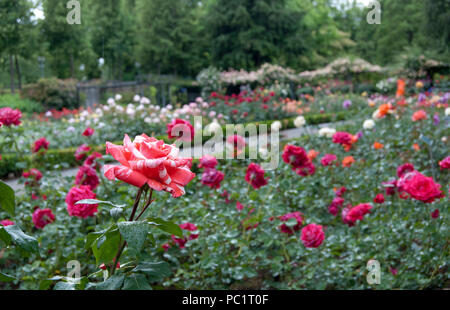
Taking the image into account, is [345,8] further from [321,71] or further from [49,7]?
[49,7]

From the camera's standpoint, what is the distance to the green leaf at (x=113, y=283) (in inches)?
21.3

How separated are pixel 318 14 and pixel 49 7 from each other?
14122 millimetres

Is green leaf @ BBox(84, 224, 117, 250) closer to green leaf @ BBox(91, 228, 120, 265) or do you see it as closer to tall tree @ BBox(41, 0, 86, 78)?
green leaf @ BBox(91, 228, 120, 265)

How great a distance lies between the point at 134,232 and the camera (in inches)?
18.5

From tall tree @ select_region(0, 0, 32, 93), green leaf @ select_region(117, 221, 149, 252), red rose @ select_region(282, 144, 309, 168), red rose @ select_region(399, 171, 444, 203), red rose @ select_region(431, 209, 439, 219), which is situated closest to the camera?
green leaf @ select_region(117, 221, 149, 252)

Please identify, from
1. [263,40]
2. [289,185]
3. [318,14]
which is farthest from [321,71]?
[289,185]

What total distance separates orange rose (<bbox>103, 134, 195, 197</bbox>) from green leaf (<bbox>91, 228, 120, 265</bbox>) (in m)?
0.10

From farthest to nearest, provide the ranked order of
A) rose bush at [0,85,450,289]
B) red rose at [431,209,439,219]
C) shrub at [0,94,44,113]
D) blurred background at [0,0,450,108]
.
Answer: blurred background at [0,0,450,108]
shrub at [0,94,44,113]
red rose at [431,209,439,219]
rose bush at [0,85,450,289]

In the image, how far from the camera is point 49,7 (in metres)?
1.93

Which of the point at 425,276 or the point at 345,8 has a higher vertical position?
the point at 345,8

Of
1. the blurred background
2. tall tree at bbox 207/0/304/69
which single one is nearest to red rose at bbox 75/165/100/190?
the blurred background

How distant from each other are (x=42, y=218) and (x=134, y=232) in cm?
126

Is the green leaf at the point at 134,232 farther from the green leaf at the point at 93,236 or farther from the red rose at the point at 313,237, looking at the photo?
the red rose at the point at 313,237

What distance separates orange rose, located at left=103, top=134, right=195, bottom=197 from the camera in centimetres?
46
